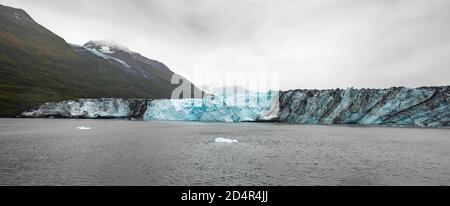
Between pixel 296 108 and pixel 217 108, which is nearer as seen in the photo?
pixel 296 108

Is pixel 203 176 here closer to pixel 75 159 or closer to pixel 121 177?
pixel 121 177

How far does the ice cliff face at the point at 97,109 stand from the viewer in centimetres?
14912

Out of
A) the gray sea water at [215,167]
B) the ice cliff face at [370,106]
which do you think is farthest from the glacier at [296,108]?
the gray sea water at [215,167]

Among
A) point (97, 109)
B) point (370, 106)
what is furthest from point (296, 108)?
point (97, 109)

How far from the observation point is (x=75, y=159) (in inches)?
1361

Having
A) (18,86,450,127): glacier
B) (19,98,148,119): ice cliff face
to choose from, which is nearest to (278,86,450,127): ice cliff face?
(18,86,450,127): glacier

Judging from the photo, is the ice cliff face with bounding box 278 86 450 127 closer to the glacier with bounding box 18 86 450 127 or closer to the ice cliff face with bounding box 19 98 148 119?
the glacier with bounding box 18 86 450 127

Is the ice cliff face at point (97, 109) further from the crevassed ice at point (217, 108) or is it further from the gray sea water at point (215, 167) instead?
the gray sea water at point (215, 167)

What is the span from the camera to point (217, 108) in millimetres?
139375

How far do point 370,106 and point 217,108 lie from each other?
5654 centimetres

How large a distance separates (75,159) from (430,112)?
97.2 m

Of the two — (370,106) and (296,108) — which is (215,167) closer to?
(370,106)

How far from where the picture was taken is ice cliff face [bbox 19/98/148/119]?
14912 cm
